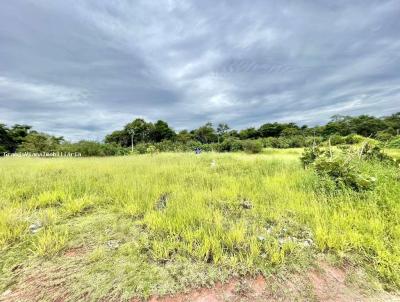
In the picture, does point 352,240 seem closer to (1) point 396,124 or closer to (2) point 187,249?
(2) point 187,249

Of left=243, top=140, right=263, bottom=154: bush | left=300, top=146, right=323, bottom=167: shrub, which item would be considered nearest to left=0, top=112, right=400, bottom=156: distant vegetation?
left=243, top=140, right=263, bottom=154: bush

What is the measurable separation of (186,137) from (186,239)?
48.1 meters

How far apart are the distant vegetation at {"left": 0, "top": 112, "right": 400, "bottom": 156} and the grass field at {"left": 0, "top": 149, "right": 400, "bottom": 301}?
16.2 m

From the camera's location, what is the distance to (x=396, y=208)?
257 cm

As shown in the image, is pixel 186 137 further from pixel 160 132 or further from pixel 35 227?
pixel 35 227

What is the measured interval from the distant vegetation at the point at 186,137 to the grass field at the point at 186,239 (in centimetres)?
1621

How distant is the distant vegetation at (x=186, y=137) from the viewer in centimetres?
2680

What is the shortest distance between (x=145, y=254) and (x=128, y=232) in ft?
1.88

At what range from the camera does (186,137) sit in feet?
164

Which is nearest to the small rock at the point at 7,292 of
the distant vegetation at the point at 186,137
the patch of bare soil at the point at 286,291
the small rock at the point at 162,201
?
the patch of bare soil at the point at 286,291

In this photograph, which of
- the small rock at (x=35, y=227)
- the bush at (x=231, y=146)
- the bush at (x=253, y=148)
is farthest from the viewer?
the bush at (x=231, y=146)

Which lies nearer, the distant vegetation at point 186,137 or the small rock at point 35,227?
the small rock at point 35,227

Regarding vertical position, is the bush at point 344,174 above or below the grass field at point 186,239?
above

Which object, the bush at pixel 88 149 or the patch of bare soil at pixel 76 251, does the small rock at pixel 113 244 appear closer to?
the patch of bare soil at pixel 76 251
